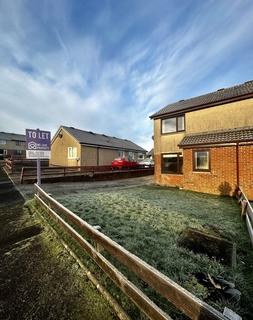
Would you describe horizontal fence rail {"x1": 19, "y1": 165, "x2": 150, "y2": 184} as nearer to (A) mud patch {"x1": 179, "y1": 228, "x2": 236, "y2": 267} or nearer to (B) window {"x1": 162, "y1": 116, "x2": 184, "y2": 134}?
(B) window {"x1": 162, "y1": 116, "x2": 184, "y2": 134}

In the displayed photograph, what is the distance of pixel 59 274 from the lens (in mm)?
3354

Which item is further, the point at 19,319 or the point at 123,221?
the point at 123,221

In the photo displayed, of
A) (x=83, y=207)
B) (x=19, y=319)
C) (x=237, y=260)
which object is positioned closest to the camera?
(x=19, y=319)

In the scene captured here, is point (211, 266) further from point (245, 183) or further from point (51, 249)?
point (245, 183)

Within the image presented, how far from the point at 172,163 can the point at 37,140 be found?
9014 millimetres

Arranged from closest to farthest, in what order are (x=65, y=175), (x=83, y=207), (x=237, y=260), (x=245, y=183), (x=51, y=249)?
1. (x=237, y=260)
2. (x=51, y=249)
3. (x=83, y=207)
4. (x=245, y=183)
5. (x=65, y=175)

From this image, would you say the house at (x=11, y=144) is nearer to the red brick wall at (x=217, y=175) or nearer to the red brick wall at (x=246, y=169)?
the red brick wall at (x=217, y=175)

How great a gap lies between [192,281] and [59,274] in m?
2.38

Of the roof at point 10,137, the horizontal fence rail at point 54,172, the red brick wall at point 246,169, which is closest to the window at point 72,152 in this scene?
the horizontal fence rail at point 54,172

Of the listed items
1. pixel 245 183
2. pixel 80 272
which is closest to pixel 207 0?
pixel 245 183

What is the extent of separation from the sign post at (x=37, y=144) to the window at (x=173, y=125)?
862 centimetres

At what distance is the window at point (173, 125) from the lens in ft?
42.9

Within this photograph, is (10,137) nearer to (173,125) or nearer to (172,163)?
(173,125)

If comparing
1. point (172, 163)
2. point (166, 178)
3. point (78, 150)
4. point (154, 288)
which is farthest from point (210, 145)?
point (78, 150)
